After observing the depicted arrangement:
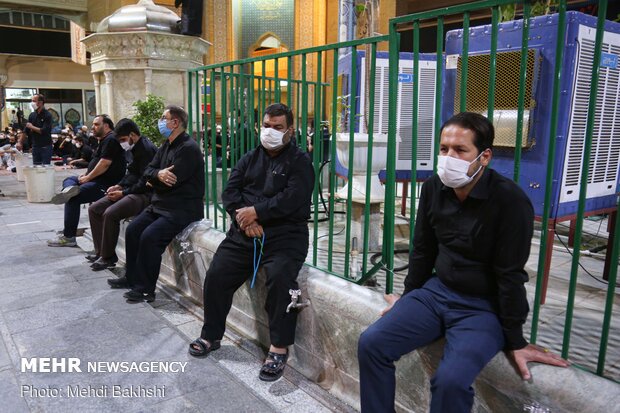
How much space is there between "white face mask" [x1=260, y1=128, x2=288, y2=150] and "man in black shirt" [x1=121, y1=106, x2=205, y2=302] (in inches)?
46.7

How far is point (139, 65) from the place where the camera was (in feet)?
24.0

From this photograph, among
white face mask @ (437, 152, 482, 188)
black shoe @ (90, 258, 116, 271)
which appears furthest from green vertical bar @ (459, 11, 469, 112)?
black shoe @ (90, 258, 116, 271)

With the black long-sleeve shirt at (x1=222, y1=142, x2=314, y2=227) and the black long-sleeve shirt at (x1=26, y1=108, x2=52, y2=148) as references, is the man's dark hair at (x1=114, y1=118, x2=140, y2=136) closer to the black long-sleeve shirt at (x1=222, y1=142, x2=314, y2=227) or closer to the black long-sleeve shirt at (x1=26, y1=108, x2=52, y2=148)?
the black long-sleeve shirt at (x1=222, y1=142, x2=314, y2=227)

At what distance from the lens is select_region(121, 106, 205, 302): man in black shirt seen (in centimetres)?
407

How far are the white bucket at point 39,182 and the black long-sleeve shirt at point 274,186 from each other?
20.9ft

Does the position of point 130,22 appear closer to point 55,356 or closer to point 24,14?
point 55,356

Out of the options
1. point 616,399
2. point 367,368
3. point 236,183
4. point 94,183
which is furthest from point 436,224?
point 94,183

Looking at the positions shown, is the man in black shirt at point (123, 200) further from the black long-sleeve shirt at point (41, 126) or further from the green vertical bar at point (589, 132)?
the black long-sleeve shirt at point (41, 126)


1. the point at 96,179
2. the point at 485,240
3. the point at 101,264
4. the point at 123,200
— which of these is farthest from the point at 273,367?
the point at 96,179

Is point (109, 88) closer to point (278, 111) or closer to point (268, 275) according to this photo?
point (278, 111)

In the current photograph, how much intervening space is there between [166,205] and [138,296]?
766 mm

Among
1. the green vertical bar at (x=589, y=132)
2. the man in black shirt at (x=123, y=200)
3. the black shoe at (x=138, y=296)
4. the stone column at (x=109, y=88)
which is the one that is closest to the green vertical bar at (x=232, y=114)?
the man in black shirt at (x=123, y=200)

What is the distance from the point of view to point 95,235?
16.6ft

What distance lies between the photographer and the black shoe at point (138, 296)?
4062 mm
